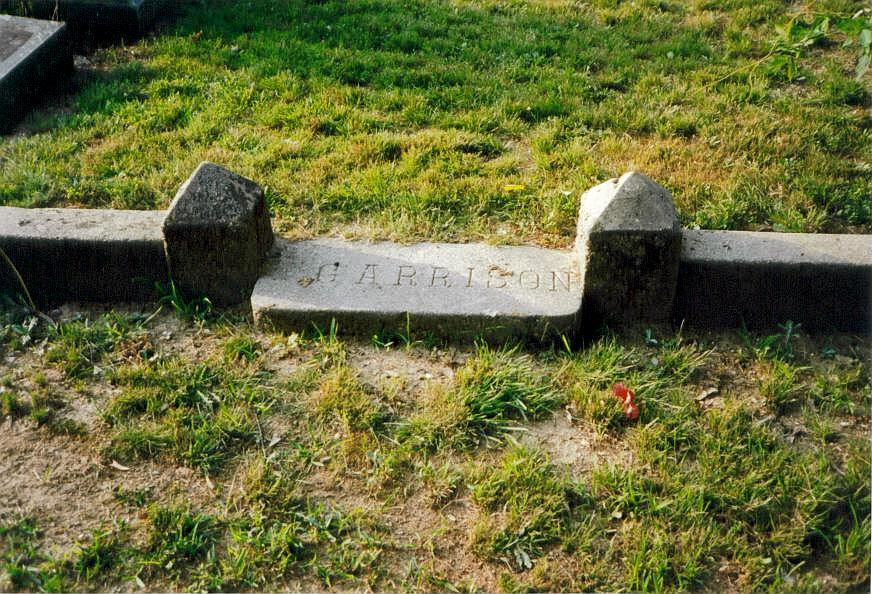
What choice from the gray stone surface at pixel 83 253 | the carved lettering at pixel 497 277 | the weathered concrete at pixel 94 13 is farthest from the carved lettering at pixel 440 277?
the weathered concrete at pixel 94 13

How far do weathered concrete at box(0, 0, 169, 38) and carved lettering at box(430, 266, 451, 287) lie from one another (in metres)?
4.25

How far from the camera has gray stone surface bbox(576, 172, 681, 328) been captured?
10.8 feet

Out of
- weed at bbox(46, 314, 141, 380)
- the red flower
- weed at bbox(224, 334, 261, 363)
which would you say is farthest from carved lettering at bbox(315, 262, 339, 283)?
the red flower

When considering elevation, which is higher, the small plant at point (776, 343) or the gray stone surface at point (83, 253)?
the gray stone surface at point (83, 253)

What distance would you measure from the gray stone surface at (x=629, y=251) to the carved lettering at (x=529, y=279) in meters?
0.23

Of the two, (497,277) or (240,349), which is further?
(497,277)

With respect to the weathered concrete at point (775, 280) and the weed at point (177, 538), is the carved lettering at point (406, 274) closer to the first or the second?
the weathered concrete at point (775, 280)

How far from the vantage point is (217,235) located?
3.49 metres

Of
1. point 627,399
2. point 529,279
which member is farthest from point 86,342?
point 627,399

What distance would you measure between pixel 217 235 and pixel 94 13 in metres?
4.02

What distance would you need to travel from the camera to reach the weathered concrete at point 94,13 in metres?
6.36

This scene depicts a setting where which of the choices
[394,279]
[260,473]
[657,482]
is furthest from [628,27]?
[260,473]

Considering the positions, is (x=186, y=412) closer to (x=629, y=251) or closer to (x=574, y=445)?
(x=574, y=445)

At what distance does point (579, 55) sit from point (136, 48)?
356cm
